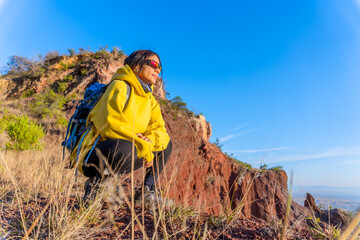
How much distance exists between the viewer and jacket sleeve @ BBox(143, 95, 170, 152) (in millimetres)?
2205

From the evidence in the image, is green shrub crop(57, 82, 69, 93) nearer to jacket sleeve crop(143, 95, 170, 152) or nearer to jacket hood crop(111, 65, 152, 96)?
jacket sleeve crop(143, 95, 170, 152)

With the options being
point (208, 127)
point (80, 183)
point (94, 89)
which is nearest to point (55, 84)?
point (208, 127)

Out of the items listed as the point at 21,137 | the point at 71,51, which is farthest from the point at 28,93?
the point at 21,137

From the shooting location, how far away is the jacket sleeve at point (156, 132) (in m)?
2.21

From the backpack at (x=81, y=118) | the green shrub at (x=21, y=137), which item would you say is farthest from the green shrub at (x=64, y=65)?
the backpack at (x=81, y=118)

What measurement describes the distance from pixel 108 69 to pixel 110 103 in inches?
406

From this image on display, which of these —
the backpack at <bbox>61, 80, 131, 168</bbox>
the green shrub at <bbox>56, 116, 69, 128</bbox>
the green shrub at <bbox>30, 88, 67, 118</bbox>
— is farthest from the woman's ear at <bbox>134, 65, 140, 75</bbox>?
the green shrub at <bbox>30, 88, 67, 118</bbox>

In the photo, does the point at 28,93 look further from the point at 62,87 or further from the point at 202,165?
the point at 202,165

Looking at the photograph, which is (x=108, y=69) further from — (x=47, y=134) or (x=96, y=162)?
(x=96, y=162)

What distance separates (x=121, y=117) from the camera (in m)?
1.79

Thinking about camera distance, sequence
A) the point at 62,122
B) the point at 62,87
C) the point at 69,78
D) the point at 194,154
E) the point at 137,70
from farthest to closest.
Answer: the point at 69,78, the point at 62,87, the point at 194,154, the point at 62,122, the point at 137,70

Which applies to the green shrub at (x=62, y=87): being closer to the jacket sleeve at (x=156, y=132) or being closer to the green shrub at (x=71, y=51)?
the green shrub at (x=71, y=51)

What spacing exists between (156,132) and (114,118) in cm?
58

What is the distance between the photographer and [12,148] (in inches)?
220
